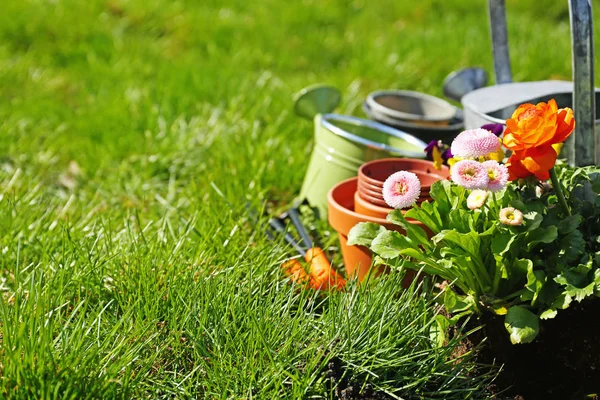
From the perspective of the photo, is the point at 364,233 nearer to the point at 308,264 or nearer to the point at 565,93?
the point at 308,264

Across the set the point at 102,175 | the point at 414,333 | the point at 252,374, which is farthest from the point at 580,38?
the point at 102,175

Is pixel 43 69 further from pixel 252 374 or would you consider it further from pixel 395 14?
pixel 252 374

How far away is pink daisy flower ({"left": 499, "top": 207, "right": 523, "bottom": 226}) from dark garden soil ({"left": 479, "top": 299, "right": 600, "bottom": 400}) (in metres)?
0.29

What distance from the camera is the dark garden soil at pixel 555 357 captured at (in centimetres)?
167

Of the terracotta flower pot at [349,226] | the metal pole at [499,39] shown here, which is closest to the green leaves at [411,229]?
the terracotta flower pot at [349,226]

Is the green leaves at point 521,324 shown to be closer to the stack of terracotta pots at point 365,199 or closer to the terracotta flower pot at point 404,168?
the stack of terracotta pots at point 365,199

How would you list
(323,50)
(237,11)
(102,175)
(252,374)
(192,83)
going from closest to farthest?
(252,374) < (102,175) < (192,83) < (323,50) < (237,11)

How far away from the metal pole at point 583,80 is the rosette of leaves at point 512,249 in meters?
0.10

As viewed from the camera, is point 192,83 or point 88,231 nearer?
point 88,231

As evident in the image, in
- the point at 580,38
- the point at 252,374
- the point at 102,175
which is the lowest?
the point at 102,175

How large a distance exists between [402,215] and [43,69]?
3098 mm

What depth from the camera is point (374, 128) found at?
262 cm

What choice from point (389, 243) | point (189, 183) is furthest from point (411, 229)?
point (189, 183)

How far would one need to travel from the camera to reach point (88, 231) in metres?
2.31
